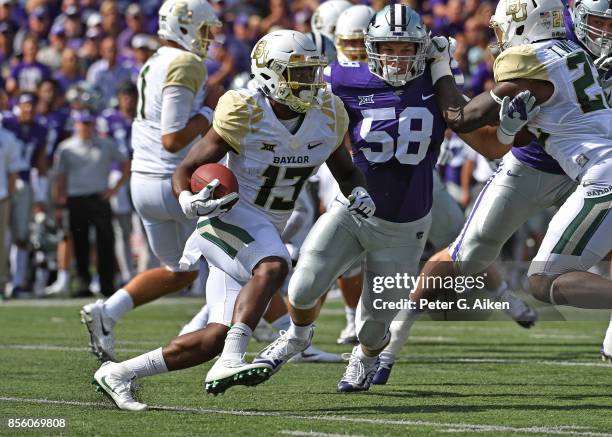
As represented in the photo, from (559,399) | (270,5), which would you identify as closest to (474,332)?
(559,399)

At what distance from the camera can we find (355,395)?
595cm

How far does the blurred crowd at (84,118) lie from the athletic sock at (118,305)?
13.0 feet

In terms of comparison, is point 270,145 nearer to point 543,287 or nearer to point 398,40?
point 398,40

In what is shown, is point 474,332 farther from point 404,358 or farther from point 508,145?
point 508,145

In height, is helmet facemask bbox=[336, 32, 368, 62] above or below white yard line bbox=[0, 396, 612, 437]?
above

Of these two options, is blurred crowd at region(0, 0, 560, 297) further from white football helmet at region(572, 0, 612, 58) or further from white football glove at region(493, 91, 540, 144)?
white football glove at region(493, 91, 540, 144)

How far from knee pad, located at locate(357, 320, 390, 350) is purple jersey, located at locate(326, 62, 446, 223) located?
0.49 metres

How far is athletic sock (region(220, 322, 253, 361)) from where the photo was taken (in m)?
5.02

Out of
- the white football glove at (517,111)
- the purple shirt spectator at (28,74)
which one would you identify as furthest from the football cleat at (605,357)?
the purple shirt spectator at (28,74)

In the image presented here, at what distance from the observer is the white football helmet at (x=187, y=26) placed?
7754 millimetres

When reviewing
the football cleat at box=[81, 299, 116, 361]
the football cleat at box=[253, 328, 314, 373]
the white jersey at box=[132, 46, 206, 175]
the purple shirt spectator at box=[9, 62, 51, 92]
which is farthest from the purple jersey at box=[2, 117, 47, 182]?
the football cleat at box=[253, 328, 314, 373]

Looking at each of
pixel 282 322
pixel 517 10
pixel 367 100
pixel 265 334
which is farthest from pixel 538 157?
pixel 265 334

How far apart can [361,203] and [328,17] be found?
4.07m

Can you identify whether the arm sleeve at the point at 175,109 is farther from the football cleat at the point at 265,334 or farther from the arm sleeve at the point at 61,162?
the arm sleeve at the point at 61,162
